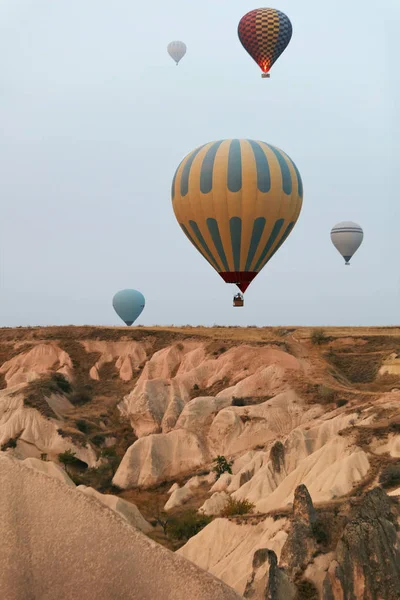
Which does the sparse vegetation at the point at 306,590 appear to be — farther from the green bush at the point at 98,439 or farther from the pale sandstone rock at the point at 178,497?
the green bush at the point at 98,439

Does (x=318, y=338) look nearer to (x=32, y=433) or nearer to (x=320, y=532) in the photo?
(x=32, y=433)

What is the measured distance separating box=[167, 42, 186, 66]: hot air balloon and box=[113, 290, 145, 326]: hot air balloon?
82.6 feet

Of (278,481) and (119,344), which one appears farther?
(119,344)

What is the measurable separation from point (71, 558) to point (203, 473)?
4412 cm

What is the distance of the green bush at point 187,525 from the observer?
154 ft

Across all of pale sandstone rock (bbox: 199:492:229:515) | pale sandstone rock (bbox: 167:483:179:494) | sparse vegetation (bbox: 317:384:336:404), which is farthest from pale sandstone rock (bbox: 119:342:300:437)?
pale sandstone rock (bbox: 199:492:229:515)

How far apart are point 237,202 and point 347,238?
2949 centimetres

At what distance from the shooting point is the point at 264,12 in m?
68.2

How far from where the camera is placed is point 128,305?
329ft

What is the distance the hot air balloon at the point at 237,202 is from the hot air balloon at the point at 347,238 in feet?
81.5

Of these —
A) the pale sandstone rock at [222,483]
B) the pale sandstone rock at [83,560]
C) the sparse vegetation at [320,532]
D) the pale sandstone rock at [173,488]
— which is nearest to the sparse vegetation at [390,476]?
the sparse vegetation at [320,532]

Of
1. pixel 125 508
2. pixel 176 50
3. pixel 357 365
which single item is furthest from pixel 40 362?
pixel 125 508

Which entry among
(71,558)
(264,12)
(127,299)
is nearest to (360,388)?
(264,12)

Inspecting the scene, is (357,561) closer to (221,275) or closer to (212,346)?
(221,275)
